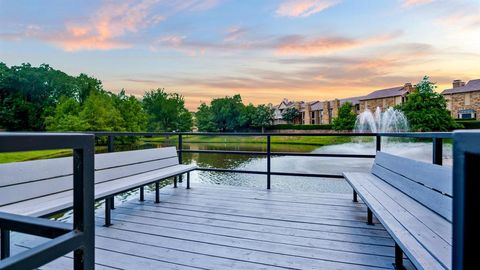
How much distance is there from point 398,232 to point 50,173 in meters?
2.46

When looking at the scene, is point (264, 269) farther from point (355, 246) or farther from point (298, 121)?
point (298, 121)

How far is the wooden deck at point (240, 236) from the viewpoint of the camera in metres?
1.98

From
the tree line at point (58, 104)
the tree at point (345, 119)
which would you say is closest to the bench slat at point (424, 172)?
the tree line at point (58, 104)

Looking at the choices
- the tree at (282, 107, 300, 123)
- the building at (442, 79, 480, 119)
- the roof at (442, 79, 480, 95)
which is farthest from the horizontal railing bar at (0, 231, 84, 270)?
the tree at (282, 107, 300, 123)

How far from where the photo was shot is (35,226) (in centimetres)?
65

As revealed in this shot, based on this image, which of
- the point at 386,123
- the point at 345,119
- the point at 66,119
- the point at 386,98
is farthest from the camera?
the point at 386,98

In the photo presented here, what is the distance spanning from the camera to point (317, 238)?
A: 237 cm

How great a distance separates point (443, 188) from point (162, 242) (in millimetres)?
1986

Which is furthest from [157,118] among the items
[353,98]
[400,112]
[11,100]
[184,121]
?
[400,112]

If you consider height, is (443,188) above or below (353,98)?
below

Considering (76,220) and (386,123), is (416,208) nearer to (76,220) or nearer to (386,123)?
(76,220)

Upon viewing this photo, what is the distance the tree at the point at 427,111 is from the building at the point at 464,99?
25.7 feet

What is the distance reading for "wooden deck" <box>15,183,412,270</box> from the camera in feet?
6.51

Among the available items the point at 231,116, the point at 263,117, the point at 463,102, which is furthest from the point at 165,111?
the point at 463,102
